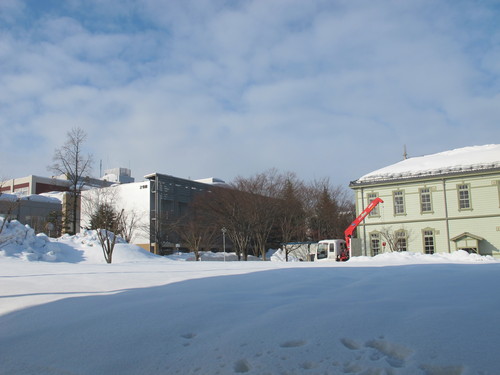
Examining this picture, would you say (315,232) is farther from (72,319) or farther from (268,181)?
(72,319)

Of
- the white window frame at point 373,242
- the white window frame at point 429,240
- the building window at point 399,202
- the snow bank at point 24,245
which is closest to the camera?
the snow bank at point 24,245

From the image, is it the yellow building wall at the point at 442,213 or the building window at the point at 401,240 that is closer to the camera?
the yellow building wall at the point at 442,213

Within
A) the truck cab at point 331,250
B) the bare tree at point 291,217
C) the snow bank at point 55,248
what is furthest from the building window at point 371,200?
the snow bank at point 55,248

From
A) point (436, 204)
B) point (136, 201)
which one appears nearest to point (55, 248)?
point (436, 204)

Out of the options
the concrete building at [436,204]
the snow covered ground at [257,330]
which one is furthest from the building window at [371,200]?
the snow covered ground at [257,330]

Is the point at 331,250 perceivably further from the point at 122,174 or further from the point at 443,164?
the point at 122,174

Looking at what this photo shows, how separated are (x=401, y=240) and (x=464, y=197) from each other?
5.56m

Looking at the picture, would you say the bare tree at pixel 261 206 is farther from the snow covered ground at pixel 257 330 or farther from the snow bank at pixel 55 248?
the snow covered ground at pixel 257 330

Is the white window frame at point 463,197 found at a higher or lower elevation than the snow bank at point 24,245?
higher

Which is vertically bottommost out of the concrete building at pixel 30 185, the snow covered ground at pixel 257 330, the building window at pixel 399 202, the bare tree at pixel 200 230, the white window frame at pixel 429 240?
the snow covered ground at pixel 257 330

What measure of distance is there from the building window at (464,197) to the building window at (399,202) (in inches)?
160

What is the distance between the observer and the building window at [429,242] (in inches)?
1363

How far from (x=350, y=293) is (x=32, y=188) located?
10142cm

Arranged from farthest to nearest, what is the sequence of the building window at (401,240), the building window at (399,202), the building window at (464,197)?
the building window at (399,202) < the building window at (401,240) < the building window at (464,197)
